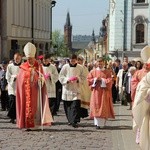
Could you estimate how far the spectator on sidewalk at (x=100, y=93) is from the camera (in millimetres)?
13906

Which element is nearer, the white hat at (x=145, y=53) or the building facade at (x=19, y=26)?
the white hat at (x=145, y=53)

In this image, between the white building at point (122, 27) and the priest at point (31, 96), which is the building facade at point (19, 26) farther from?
the priest at point (31, 96)

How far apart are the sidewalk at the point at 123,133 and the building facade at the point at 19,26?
20.5 metres

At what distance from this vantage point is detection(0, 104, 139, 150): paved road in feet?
35.4

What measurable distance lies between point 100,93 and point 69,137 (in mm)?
2186

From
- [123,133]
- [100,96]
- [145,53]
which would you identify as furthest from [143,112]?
[100,96]

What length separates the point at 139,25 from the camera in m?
56.7

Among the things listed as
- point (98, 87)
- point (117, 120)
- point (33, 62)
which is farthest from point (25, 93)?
point (117, 120)

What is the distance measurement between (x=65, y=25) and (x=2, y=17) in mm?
114716

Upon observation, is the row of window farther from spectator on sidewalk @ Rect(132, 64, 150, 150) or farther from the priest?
spectator on sidewalk @ Rect(132, 64, 150, 150)

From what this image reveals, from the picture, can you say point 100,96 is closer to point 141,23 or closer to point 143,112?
point 143,112

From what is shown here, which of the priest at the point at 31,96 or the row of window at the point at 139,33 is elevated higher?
the row of window at the point at 139,33

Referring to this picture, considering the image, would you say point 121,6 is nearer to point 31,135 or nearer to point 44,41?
point 44,41

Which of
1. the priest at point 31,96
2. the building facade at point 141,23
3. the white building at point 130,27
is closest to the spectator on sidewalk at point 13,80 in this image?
the priest at point 31,96
